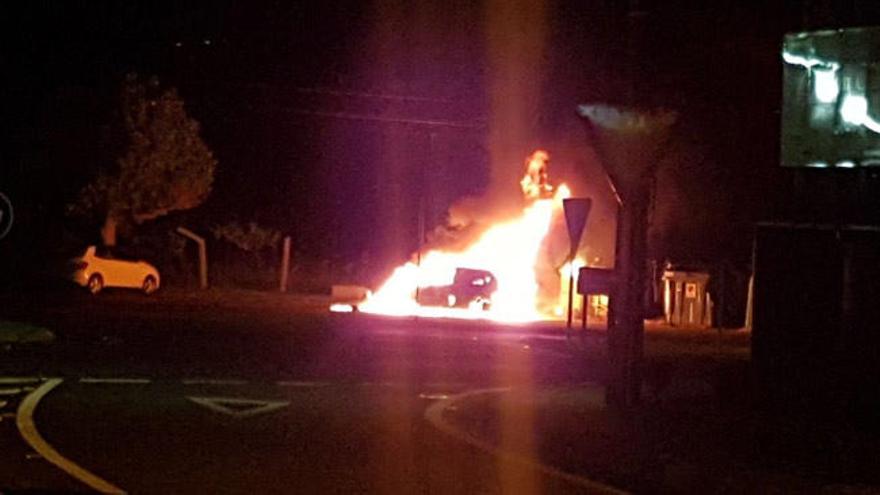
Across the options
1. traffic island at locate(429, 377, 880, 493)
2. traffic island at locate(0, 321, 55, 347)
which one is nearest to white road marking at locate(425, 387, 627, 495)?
traffic island at locate(429, 377, 880, 493)

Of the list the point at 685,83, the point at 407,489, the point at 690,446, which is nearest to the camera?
the point at 407,489

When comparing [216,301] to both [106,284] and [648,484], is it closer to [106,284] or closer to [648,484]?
[106,284]

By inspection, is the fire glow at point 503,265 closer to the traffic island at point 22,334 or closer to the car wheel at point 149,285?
the car wheel at point 149,285

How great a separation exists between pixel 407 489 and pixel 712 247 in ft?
123

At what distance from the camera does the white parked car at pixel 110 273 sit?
159ft

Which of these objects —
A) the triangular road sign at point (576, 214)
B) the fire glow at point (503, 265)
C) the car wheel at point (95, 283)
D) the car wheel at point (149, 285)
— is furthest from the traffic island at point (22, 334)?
the car wheel at point (149, 285)

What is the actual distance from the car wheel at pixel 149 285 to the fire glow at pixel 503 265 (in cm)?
687

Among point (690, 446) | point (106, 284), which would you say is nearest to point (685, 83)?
point (106, 284)

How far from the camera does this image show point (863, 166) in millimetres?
20766

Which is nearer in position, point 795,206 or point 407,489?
point 407,489

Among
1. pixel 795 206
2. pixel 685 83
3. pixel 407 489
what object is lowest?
pixel 407 489

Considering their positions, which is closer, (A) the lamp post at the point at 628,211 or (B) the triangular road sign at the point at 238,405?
(A) the lamp post at the point at 628,211

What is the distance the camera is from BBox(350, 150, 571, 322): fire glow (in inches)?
1922

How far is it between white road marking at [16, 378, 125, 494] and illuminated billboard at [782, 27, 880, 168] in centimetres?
1021
